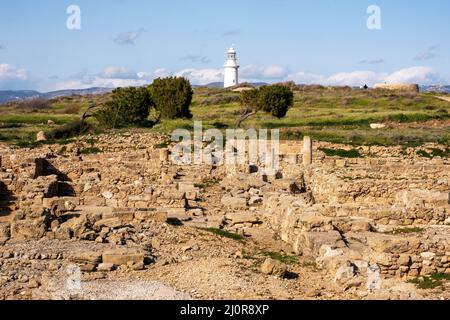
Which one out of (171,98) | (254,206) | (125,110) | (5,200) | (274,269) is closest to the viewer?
(274,269)

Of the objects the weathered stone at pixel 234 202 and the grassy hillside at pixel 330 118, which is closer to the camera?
the weathered stone at pixel 234 202

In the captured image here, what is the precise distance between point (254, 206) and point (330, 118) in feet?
117

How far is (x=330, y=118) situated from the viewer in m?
52.4

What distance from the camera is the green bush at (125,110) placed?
44562 millimetres

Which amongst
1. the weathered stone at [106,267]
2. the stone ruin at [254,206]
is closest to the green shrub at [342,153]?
the stone ruin at [254,206]

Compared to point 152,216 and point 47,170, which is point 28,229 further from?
point 47,170

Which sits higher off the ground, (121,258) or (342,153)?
(342,153)

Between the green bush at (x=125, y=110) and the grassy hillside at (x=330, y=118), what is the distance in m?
2.96

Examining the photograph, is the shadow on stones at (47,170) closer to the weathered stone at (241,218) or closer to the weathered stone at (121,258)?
the weathered stone at (241,218)


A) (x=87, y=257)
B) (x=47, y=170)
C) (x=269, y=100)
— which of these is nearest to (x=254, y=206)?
(x=87, y=257)

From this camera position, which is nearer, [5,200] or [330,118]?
[5,200]

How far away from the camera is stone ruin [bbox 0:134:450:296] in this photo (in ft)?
36.3
